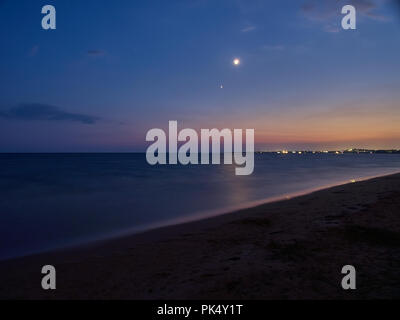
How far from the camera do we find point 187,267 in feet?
16.7

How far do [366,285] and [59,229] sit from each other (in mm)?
10694

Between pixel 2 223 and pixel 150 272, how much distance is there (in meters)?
10.6

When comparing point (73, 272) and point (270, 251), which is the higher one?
point (270, 251)

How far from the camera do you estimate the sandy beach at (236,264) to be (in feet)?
13.4

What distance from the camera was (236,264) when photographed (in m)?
4.99

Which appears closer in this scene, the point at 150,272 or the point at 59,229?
the point at 150,272

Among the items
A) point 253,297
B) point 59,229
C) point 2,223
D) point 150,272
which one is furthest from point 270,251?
point 2,223

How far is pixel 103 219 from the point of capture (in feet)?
39.8

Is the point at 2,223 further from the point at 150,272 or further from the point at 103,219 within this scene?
the point at 150,272

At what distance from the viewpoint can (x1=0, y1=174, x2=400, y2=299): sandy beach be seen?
4074mm
